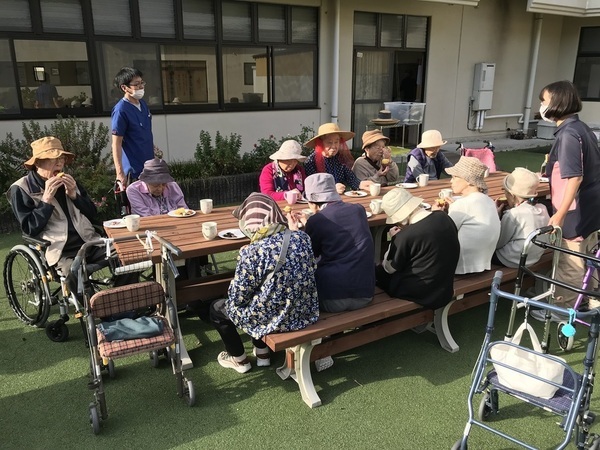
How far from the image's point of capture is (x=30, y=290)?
354 cm

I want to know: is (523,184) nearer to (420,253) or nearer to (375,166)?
(420,253)

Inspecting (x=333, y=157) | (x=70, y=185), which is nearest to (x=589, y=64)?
(x=333, y=157)

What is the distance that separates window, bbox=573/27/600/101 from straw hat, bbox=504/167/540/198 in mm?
11256

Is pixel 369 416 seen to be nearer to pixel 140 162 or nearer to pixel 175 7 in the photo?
pixel 140 162

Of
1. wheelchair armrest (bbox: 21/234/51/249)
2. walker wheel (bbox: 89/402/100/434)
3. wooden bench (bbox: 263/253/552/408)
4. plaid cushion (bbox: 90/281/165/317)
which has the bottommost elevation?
walker wheel (bbox: 89/402/100/434)

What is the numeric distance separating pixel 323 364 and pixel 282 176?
1857 mm

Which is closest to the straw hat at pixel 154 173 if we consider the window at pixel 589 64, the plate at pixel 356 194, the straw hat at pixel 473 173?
the plate at pixel 356 194

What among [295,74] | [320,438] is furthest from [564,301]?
[295,74]

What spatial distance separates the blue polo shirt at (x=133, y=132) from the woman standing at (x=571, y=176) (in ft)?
11.2

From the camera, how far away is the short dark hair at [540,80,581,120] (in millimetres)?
3281

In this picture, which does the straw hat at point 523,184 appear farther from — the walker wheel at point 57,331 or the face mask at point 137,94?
the walker wheel at point 57,331

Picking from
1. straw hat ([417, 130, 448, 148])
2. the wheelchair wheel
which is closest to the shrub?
the wheelchair wheel

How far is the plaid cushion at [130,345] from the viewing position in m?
2.51

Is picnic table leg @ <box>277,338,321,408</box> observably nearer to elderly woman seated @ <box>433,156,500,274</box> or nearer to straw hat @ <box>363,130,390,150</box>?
elderly woman seated @ <box>433,156,500,274</box>
